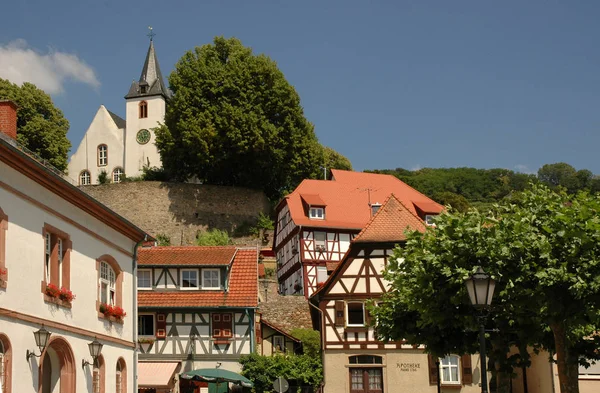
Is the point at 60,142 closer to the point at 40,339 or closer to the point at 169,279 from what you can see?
the point at 169,279

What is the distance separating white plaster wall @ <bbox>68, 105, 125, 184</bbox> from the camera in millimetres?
74188

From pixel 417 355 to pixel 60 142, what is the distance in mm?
41367

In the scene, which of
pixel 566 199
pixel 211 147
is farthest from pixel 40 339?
pixel 211 147

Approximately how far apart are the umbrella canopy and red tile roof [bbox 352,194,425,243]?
7.18 meters

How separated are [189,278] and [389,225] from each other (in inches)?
346

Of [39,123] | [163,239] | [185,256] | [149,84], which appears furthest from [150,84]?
[185,256]

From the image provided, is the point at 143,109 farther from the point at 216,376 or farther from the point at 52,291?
the point at 52,291

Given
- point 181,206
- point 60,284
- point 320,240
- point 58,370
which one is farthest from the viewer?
point 181,206

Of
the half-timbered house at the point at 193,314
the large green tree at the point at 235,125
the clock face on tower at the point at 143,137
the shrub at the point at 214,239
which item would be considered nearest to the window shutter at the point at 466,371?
the half-timbered house at the point at 193,314

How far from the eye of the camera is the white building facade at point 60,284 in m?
18.9

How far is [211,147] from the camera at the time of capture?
58938mm

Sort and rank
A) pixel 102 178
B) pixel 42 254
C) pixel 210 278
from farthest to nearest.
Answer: pixel 102 178, pixel 210 278, pixel 42 254

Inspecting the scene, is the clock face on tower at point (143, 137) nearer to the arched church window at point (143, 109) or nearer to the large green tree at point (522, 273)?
the arched church window at point (143, 109)

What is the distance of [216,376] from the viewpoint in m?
34.0
